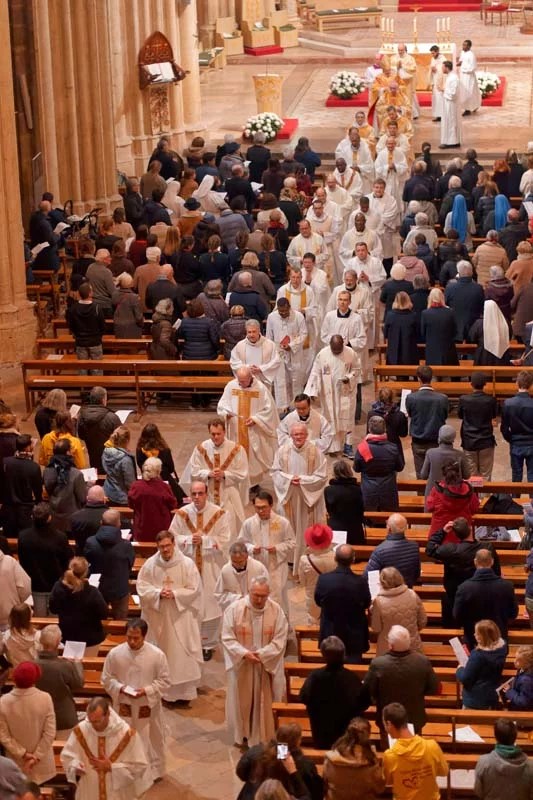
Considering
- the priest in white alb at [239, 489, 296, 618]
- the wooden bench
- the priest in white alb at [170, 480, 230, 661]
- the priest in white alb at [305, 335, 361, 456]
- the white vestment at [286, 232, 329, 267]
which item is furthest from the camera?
the wooden bench

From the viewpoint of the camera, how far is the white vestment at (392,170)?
1049 inches

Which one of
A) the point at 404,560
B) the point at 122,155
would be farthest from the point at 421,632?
the point at 122,155

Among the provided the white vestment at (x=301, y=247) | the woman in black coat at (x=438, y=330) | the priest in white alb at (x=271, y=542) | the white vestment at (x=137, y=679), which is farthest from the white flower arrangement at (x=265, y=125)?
the white vestment at (x=137, y=679)

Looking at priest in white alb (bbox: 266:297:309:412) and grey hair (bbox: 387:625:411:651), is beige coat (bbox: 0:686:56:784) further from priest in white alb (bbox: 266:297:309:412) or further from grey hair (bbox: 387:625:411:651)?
priest in white alb (bbox: 266:297:309:412)

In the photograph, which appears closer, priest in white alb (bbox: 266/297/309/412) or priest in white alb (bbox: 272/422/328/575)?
priest in white alb (bbox: 272/422/328/575)

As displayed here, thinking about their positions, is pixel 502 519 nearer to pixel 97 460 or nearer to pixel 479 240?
pixel 97 460

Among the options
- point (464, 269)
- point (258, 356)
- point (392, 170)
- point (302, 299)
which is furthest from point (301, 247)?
point (258, 356)

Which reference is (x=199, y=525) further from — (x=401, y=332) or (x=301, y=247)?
(x=301, y=247)

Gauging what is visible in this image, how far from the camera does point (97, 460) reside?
728 inches

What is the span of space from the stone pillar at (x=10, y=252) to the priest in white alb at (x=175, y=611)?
8.37 meters

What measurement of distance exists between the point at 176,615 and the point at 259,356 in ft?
16.6

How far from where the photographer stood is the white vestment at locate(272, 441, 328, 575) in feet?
55.5

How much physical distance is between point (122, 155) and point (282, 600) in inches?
708

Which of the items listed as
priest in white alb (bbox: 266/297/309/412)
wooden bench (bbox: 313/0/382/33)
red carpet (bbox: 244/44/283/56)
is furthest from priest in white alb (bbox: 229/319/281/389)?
wooden bench (bbox: 313/0/382/33)
